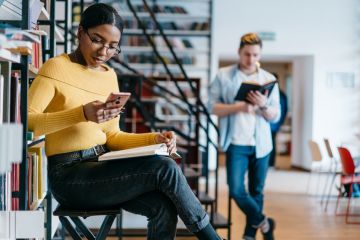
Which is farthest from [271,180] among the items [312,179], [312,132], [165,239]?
[165,239]

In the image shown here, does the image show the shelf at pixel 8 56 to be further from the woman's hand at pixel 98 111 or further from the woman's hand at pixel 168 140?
the woman's hand at pixel 168 140

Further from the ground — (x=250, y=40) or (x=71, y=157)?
(x=250, y=40)

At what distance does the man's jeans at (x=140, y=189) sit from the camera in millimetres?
1800

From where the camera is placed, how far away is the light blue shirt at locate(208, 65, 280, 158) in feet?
11.3

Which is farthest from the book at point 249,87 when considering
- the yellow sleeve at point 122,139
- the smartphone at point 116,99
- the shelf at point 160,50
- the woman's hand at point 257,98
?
the shelf at point 160,50

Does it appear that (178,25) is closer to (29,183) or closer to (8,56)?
(29,183)

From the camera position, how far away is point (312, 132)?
905 cm

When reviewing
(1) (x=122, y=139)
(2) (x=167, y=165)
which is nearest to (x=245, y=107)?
(1) (x=122, y=139)

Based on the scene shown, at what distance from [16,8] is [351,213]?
4030 mm

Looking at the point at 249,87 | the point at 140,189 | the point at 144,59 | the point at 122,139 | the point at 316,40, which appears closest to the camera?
the point at 140,189

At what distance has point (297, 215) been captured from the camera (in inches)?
200

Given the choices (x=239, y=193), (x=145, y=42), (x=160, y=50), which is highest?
(x=145, y=42)

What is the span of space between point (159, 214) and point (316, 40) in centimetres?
767

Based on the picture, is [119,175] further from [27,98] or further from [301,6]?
[301,6]
